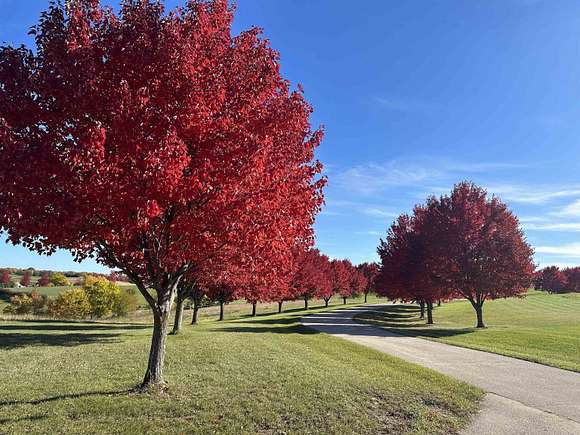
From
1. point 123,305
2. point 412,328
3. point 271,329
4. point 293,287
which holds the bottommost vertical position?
point 123,305

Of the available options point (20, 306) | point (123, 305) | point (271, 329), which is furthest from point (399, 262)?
point (20, 306)

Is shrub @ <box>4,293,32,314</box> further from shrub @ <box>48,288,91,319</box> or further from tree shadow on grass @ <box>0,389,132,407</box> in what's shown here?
tree shadow on grass @ <box>0,389,132,407</box>

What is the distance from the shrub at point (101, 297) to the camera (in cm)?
6397

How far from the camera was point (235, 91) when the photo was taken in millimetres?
8859

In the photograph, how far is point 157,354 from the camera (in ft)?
32.1

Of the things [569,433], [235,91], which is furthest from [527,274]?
Result: [235,91]

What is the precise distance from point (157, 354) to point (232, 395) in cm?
210

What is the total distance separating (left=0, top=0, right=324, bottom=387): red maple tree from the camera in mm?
7098

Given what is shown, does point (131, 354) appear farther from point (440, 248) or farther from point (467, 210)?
point (467, 210)

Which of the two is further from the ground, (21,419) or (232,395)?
(21,419)

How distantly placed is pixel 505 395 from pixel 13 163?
12.1 metres

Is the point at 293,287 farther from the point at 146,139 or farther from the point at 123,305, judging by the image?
the point at 146,139

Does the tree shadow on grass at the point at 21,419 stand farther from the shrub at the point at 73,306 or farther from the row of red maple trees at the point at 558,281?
the row of red maple trees at the point at 558,281

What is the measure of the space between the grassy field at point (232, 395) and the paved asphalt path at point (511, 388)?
0.56 metres
